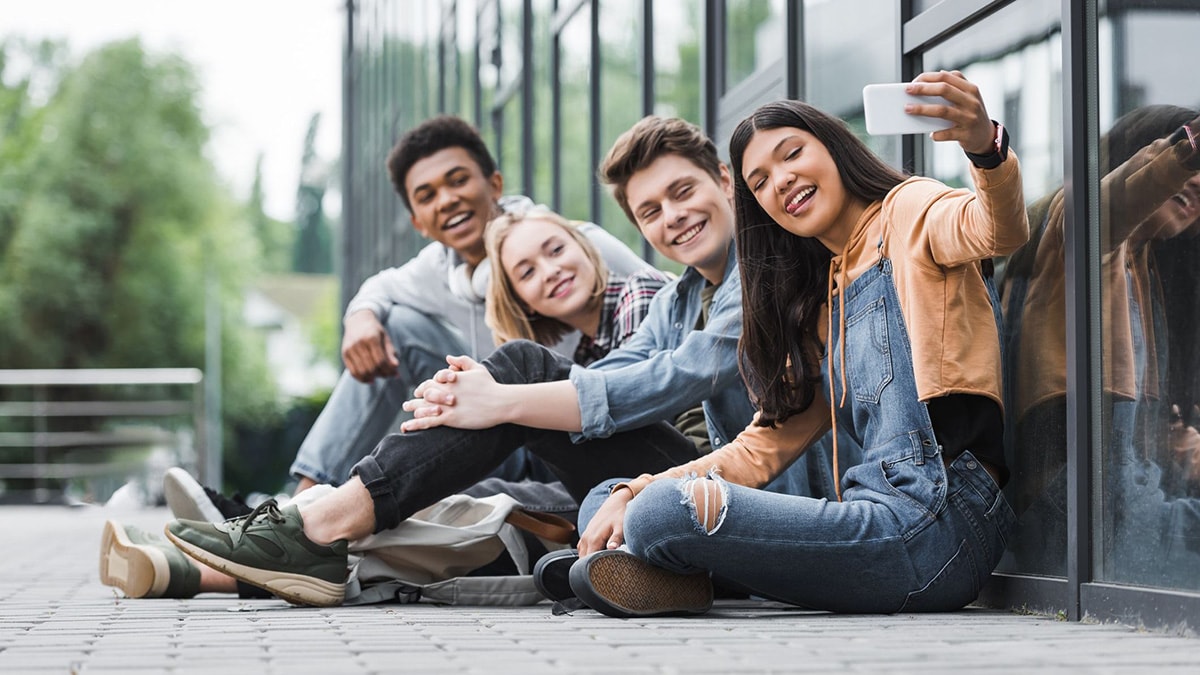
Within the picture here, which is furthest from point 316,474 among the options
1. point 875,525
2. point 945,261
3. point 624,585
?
point 945,261

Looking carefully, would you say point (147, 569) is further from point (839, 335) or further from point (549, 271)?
point (839, 335)

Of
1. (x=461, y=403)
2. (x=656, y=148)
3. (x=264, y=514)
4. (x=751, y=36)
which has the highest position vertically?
(x=751, y=36)

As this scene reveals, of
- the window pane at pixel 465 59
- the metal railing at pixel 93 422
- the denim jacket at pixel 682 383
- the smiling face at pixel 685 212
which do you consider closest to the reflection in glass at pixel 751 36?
the smiling face at pixel 685 212

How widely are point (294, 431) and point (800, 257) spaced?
26.3 metres

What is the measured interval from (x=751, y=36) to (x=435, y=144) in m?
1.29

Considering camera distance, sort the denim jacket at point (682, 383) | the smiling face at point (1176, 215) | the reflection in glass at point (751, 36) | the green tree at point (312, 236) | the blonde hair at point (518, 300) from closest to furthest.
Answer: the smiling face at point (1176, 215)
the denim jacket at point (682, 383)
the blonde hair at point (518, 300)
the reflection in glass at point (751, 36)
the green tree at point (312, 236)

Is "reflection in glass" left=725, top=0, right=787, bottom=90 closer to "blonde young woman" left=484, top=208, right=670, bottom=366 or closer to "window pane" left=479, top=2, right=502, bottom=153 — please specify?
"blonde young woman" left=484, top=208, right=670, bottom=366

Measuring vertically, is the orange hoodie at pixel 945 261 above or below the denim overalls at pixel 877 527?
above

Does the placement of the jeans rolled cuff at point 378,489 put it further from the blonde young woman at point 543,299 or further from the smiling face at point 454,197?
the smiling face at point 454,197

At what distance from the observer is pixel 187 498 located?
4.44 meters

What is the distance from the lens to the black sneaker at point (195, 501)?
442cm

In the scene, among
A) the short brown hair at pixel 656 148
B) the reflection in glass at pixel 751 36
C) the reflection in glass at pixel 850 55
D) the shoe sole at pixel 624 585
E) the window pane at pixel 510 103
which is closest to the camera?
the shoe sole at pixel 624 585

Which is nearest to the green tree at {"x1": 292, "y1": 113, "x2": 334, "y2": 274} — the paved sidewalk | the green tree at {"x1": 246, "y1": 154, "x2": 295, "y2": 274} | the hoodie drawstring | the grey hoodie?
the green tree at {"x1": 246, "y1": 154, "x2": 295, "y2": 274}

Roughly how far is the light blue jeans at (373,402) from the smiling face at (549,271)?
3.69 feet
